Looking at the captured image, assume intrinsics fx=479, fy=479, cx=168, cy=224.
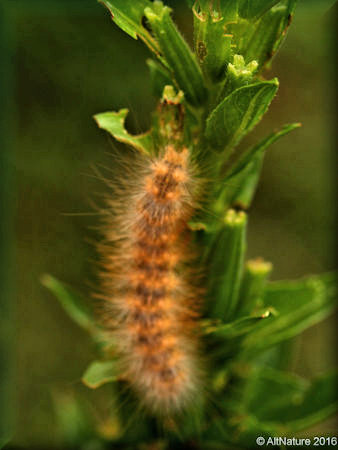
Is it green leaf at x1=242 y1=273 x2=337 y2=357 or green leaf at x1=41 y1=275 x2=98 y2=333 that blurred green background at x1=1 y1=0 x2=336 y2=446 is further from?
green leaf at x1=242 y1=273 x2=337 y2=357

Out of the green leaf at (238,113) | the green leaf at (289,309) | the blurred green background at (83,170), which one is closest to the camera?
the green leaf at (238,113)

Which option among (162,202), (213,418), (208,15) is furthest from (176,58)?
(213,418)

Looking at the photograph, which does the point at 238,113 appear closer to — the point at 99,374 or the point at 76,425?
the point at 99,374

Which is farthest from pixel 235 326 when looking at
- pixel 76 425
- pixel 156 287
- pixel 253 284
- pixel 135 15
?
pixel 76 425

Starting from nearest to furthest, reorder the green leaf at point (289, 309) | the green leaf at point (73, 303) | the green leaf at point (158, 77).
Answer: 1. the green leaf at point (158, 77)
2. the green leaf at point (289, 309)
3. the green leaf at point (73, 303)

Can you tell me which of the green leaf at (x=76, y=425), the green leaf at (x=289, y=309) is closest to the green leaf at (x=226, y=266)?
the green leaf at (x=289, y=309)

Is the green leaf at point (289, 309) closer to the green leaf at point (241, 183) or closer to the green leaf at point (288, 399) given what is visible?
the green leaf at point (288, 399)

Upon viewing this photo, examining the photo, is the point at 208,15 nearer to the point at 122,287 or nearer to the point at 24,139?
the point at 122,287

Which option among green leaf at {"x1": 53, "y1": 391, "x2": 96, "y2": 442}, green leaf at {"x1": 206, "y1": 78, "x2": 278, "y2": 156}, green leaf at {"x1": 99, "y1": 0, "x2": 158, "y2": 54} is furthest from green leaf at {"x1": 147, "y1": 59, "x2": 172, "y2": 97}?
green leaf at {"x1": 53, "y1": 391, "x2": 96, "y2": 442}
